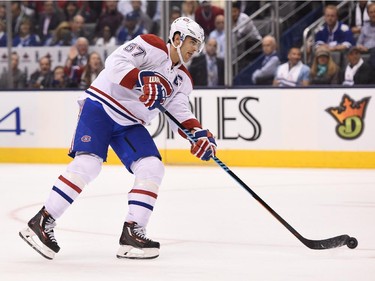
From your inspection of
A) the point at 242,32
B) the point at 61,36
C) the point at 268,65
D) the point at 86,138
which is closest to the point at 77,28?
the point at 61,36

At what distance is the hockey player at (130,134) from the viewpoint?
4508 mm

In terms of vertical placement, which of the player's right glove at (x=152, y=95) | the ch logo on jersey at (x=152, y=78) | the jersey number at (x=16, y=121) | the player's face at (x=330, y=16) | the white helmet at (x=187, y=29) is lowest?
the jersey number at (x=16, y=121)

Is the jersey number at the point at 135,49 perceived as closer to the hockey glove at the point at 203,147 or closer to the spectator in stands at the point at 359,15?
the hockey glove at the point at 203,147

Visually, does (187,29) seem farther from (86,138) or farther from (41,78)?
(41,78)

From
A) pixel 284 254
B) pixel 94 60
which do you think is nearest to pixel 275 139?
pixel 94 60

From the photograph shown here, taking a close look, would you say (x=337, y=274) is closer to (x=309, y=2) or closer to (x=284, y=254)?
(x=284, y=254)

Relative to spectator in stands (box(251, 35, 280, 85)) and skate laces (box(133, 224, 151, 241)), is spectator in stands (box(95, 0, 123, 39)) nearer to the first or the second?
spectator in stands (box(251, 35, 280, 85))

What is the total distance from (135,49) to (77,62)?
18.5 ft

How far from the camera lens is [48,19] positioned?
1059 centimetres

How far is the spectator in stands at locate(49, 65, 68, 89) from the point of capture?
1020 cm

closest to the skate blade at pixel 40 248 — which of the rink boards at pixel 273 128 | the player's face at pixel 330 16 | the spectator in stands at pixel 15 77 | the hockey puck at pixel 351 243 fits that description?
the hockey puck at pixel 351 243

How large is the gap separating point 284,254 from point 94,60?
577cm

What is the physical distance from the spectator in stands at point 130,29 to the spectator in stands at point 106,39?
66 millimetres

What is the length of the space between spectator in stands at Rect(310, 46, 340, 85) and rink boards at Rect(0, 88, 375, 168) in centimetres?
10
